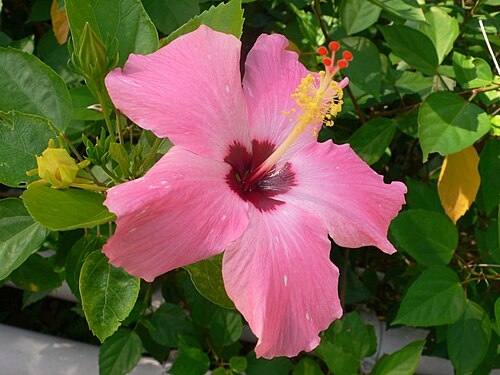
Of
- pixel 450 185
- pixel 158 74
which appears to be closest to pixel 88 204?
pixel 158 74

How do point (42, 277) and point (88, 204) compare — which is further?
point (42, 277)

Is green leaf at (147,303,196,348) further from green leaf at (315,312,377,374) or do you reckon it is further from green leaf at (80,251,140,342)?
green leaf at (80,251,140,342)

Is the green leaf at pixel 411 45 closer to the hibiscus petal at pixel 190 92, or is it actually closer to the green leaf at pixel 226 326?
the hibiscus petal at pixel 190 92

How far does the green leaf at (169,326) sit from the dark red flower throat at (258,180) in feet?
2.95

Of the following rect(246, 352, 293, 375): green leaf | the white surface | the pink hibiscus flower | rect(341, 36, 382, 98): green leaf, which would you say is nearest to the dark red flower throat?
the pink hibiscus flower

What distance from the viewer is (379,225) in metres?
0.93

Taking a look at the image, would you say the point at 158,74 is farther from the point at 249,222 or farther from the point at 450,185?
the point at 450,185

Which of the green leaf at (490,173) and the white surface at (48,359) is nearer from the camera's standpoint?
the green leaf at (490,173)

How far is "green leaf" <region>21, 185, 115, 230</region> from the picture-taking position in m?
0.78

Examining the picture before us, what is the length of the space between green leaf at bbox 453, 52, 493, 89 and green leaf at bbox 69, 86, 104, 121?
90 centimetres

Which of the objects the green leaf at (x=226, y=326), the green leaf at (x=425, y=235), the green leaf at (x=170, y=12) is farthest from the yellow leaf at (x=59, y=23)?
the green leaf at (x=425, y=235)

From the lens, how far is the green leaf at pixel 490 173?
59.8 inches

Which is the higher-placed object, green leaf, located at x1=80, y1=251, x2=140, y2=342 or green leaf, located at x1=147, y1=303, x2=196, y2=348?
green leaf, located at x1=80, y1=251, x2=140, y2=342

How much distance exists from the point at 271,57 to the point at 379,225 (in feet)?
1.19
